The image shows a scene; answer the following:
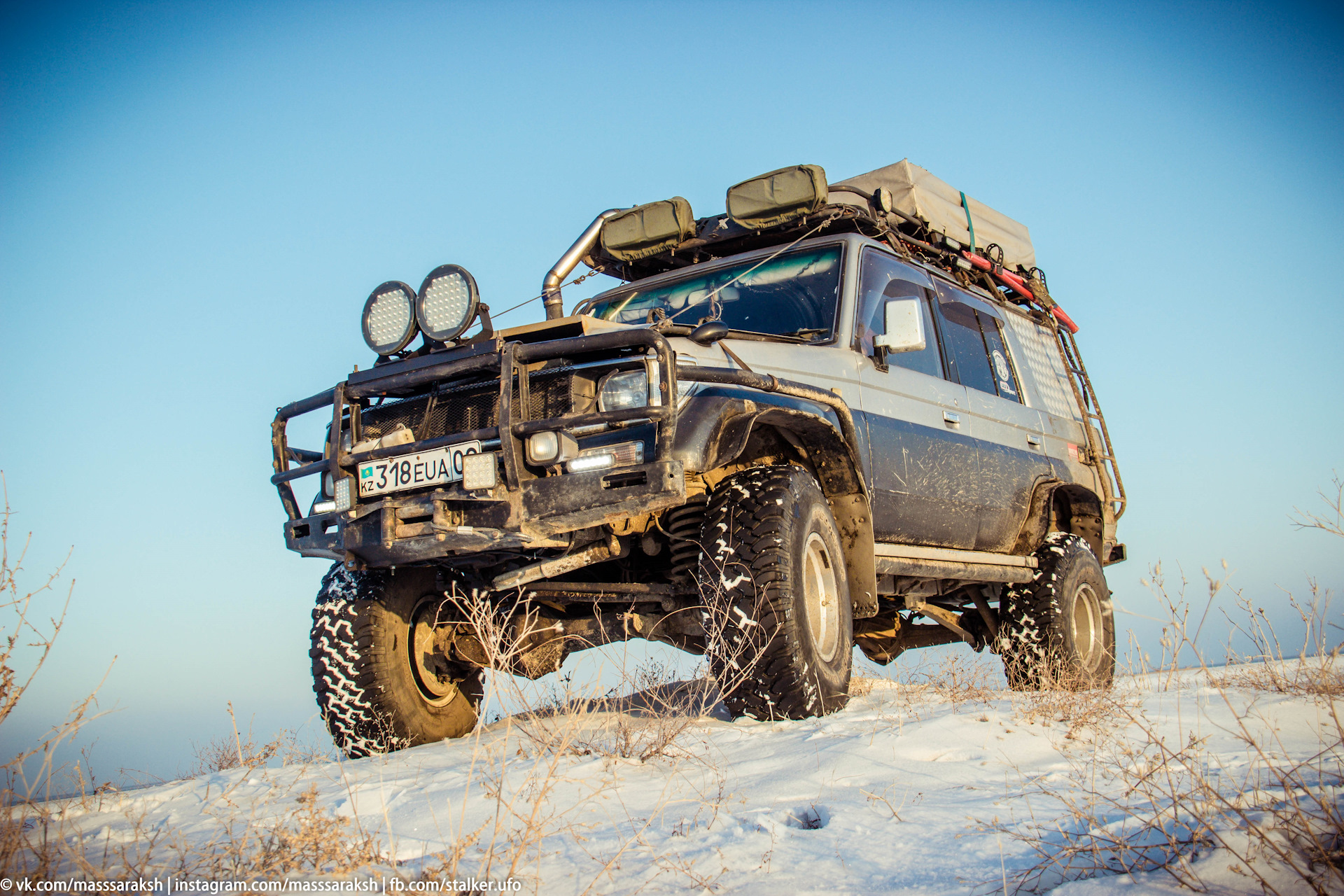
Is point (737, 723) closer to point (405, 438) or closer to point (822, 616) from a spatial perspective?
point (822, 616)

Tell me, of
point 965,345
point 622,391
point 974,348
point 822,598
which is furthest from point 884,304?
point 622,391

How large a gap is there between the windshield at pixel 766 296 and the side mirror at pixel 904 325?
0.33 m

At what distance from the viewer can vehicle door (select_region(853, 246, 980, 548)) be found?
15.7 feet

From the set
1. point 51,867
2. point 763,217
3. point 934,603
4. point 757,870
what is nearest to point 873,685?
point 934,603

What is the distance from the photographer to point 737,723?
12.9ft

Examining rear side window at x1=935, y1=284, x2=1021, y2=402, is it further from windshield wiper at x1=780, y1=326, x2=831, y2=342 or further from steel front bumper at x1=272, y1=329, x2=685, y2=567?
steel front bumper at x1=272, y1=329, x2=685, y2=567

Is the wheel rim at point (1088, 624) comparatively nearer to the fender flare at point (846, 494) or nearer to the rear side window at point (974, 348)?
the rear side window at point (974, 348)

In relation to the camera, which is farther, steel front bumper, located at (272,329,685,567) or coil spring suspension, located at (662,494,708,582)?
coil spring suspension, located at (662,494,708,582)

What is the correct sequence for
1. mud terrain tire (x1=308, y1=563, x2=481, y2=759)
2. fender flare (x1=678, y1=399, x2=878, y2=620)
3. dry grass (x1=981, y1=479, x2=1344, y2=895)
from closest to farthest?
dry grass (x1=981, y1=479, x2=1344, y2=895), mud terrain tire (x1=308, y1=563, x2=481, y2=759), fender flare (x1=678, y1=399, x2=878, y2=620)

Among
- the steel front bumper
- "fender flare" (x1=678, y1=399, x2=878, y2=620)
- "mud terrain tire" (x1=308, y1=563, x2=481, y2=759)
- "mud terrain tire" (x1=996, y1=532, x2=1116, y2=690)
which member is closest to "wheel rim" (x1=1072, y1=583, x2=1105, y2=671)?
"mud terrain tire" (x1=996, y1=532, x2=1116, y2=690)

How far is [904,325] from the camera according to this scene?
15.1 feet

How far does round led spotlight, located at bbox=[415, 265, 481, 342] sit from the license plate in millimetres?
556

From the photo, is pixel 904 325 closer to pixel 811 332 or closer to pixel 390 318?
pixel 811 332

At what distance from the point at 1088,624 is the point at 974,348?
1994mm
